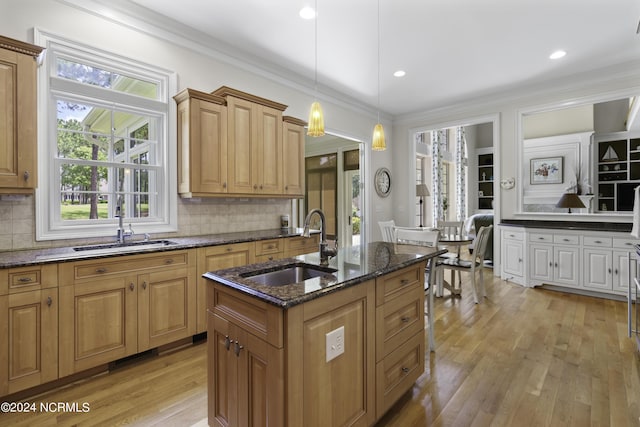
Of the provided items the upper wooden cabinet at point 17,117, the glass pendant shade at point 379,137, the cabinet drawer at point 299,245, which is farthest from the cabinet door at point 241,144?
the upper wooden cabinet at point 17,117

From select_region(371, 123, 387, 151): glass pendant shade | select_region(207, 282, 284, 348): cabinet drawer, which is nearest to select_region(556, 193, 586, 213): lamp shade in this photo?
select_region(371, 123, 387, 151): glass pendant shade

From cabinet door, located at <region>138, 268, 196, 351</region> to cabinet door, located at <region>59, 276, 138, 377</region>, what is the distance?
0.06 meters

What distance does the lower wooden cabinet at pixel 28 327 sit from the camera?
5.99 ft

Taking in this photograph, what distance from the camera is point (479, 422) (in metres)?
1.76

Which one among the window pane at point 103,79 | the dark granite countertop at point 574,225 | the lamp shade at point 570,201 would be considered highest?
the window pane at point 103,79

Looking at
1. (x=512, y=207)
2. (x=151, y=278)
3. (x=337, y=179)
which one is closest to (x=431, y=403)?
(x=151, y=278)

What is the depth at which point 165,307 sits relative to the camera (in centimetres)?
250

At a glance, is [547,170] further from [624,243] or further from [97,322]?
[97,322]

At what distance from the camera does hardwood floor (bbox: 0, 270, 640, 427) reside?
1800mm

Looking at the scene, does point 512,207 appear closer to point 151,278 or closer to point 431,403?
point 431,403

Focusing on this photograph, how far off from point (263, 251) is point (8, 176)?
201 centimetres

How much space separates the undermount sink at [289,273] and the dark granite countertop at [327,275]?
0.9 inches

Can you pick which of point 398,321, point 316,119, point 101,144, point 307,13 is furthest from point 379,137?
point 101,144

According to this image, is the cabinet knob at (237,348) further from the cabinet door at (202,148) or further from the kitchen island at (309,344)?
the cabinet door at (202,148)
